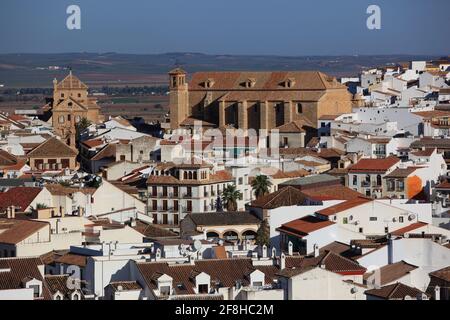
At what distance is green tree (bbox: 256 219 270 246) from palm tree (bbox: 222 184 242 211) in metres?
5.41

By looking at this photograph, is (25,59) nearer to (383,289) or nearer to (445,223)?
(445,223)

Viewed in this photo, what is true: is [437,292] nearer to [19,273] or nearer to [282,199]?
[19,273]

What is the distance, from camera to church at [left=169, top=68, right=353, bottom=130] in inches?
2175

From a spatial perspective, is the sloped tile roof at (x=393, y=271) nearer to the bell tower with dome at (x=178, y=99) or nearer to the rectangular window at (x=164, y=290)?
the rectangular window at (x=164, y=290)

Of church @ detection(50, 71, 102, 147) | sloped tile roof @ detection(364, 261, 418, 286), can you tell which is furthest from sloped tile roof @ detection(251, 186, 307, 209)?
church @ detection(50, 71, 102, 147)

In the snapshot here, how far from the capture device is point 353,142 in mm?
44438

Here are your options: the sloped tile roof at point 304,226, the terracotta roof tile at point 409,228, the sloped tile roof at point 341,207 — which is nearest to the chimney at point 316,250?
the terracotta roof tile at point 409,228

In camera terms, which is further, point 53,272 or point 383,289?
point 53,272

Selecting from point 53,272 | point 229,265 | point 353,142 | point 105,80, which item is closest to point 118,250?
point 53,272

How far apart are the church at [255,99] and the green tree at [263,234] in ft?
74.2

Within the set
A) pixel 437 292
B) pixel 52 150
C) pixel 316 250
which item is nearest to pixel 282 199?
pixel 316 250

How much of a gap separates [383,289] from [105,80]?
409 ft

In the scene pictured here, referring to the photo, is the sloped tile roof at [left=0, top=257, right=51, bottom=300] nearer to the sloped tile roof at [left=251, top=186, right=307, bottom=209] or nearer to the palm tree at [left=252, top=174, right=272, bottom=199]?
the sloped tile roof at [left=251, top=186, right=307, bottom=209]

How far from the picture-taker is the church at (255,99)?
181ft
